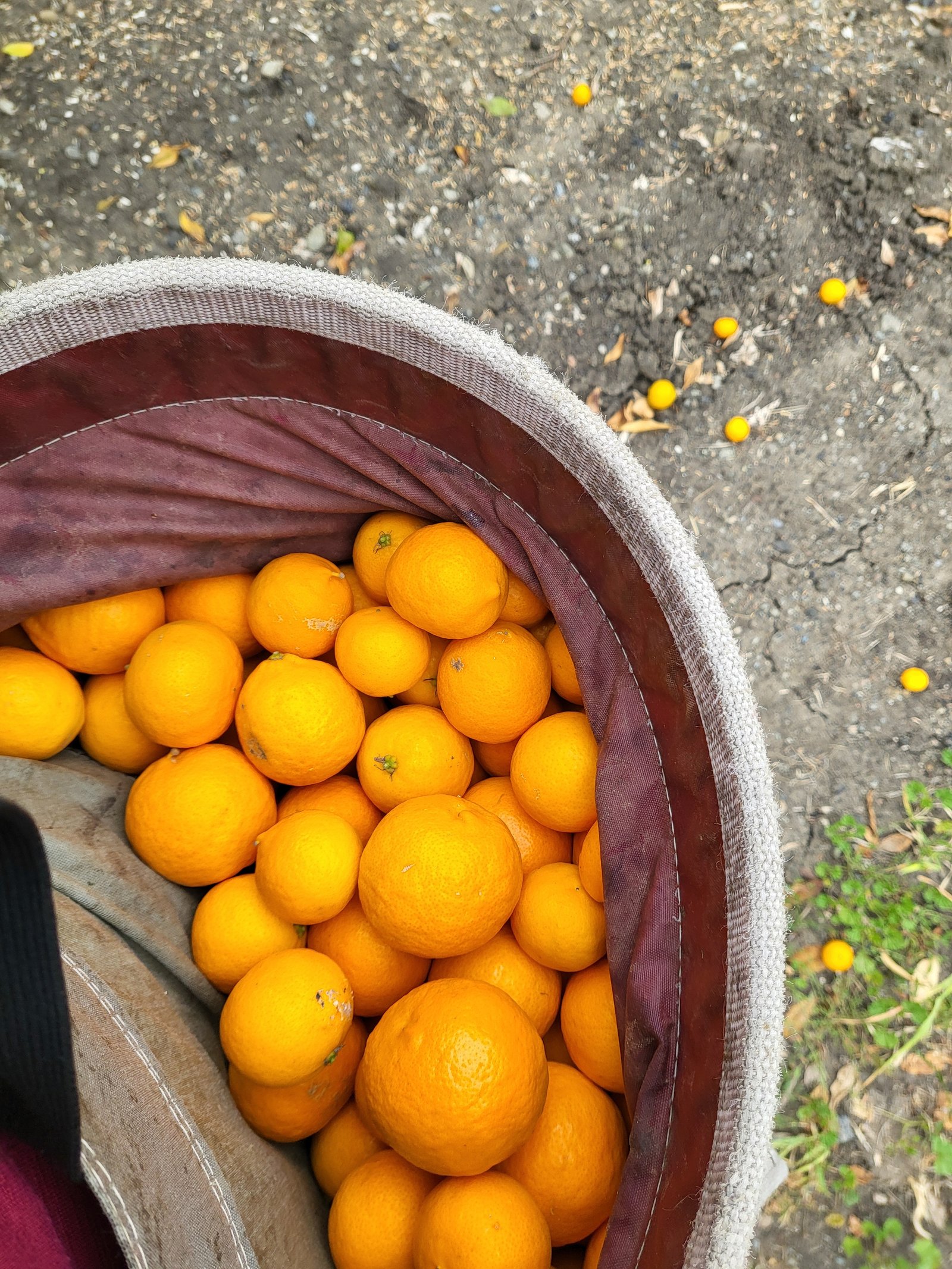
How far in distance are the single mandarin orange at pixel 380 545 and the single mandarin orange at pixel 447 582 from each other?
0.08m

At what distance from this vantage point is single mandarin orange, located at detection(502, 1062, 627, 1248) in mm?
1133

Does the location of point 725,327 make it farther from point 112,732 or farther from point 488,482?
point 112,732

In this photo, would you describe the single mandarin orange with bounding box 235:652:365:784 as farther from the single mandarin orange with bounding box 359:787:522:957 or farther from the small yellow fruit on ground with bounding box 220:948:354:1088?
the small yellow fruit on ground with bounding box 220:948:354:1088

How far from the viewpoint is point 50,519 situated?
4.20 feet

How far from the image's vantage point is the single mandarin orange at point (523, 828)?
52.3 inches

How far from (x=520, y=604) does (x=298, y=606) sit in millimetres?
341

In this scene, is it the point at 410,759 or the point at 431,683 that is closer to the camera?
the point at 410,759

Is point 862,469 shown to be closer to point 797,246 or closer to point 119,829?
point 797,246

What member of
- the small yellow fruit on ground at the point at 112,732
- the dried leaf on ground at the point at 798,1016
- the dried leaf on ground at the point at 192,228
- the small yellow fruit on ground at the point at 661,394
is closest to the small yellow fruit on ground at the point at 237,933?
the small yellow fruit on ground at the point at 112,732

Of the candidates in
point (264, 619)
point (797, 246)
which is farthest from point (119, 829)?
point (797, 246)

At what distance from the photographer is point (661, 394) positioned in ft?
6.29

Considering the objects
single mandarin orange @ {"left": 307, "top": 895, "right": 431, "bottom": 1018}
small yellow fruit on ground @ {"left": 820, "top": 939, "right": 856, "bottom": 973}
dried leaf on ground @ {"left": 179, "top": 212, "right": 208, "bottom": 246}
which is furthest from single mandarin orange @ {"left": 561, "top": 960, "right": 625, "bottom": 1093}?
dried leaf on ground @ {"left": 179, "top": 212, "right": 208, "bottom": 246}

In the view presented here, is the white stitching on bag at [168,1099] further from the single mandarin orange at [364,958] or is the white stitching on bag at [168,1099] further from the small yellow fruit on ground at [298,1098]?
the single mandarin orange at [364,958]

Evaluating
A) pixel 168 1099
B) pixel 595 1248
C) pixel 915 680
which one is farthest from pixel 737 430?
pixel 168 1099
